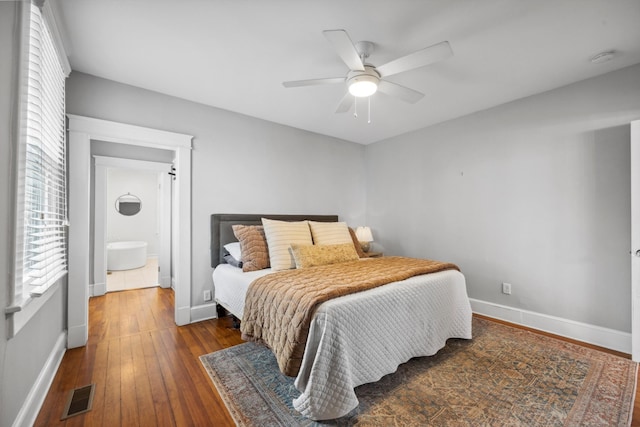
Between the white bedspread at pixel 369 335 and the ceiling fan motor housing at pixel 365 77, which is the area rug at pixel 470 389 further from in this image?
the ceiling fan motor housing at pixel 365 77

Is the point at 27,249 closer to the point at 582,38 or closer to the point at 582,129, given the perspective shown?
the point at 582,38

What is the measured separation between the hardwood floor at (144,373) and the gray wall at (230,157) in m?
0.56

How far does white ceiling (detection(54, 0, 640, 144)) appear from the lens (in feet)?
5.59

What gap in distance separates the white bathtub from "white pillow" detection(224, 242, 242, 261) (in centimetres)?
413

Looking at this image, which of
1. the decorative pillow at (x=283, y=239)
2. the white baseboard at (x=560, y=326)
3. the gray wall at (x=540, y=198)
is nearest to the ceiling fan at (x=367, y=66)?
the decorative pillow at (x=283, y=239)

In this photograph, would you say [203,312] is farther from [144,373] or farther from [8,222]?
[8,222]

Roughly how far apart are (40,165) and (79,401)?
1.50m

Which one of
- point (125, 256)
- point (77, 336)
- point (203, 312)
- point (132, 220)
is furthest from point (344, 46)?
point (132, 220)

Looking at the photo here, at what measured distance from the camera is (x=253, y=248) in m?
2.84

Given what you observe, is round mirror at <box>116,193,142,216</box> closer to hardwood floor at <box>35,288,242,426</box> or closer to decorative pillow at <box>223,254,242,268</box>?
hardwood floor at <box>35,288,242,426</box>

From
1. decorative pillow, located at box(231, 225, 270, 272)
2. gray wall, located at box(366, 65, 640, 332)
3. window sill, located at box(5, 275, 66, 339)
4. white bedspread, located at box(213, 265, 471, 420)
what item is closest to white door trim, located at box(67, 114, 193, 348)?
window sill, located at box(5, 275, 66, 339)

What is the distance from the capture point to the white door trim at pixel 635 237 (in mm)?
2199

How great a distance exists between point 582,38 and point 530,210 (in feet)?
5.27

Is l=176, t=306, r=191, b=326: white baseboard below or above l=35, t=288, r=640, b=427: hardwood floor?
above
